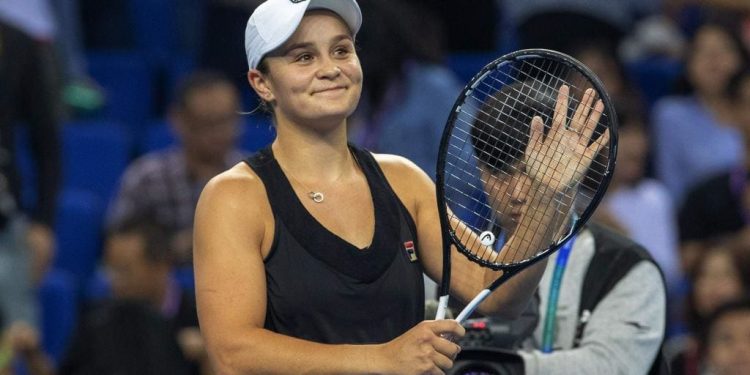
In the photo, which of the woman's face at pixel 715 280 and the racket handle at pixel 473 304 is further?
the woman's face at pixel 715 280

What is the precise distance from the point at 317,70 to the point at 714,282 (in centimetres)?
321

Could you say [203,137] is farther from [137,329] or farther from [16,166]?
[16,166]

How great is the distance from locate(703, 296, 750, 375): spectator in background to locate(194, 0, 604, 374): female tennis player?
2249 millimetres

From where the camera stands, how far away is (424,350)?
279 centimetres

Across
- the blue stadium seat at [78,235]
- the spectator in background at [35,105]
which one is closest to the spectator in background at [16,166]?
the spectator in background at [35,105]

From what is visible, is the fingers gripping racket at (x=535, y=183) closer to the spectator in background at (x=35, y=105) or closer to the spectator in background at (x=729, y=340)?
the spectator in background at (x=729, y=340)

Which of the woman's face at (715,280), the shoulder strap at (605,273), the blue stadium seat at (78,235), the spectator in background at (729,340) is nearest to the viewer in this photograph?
the shoulder strap at (605,273)

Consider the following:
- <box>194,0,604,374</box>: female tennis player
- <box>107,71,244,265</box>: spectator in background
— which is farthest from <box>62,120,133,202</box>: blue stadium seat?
<box>194,0,604,374</box>: female tennis player

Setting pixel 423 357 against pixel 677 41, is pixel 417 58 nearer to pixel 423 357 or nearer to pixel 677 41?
pixel 677 41

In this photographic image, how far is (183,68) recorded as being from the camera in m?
7.54

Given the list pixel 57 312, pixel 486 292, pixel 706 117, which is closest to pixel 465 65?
pixel 706 117

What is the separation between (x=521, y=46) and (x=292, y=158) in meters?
4.32

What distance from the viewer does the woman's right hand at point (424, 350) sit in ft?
9.15

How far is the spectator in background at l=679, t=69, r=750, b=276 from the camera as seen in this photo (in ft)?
21.5
